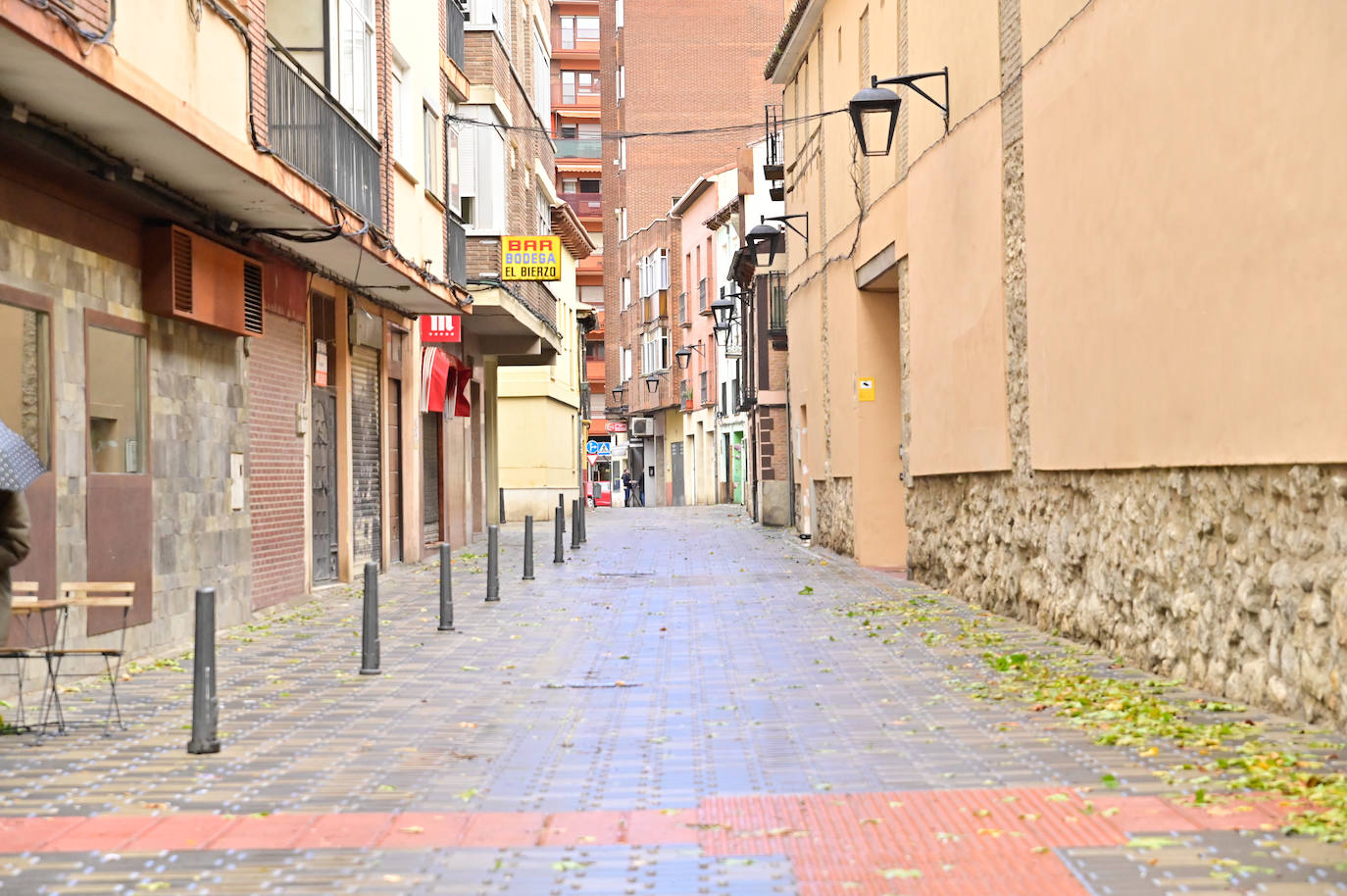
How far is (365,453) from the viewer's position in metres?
21.7

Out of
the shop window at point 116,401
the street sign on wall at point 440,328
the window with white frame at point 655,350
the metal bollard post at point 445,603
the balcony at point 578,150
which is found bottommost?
the metal bollard post at point 445,603

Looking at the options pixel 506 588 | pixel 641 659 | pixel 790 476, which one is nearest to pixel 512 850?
pixel 641 659

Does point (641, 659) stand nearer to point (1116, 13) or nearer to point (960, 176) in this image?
point (1116, 13)

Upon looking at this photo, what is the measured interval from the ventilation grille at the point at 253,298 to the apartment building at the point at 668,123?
48.5 metres

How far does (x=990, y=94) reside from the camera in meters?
15.1

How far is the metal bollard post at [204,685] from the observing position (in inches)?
317

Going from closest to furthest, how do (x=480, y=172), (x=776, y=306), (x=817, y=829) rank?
1. (x=817, y=829)
2. (x=480, y=172)
3. (x=776, y=306)

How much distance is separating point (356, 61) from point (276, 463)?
16.2ft

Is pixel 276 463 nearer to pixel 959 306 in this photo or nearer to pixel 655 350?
pixel 959 306

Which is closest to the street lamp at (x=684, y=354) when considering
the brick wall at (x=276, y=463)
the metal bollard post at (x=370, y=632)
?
the brick wall at (x=276, y=463)

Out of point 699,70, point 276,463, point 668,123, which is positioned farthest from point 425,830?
point 699,70

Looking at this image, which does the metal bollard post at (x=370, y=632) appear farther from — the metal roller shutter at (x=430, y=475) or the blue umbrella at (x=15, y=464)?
the metal roller shutter at (x=430, y=475)

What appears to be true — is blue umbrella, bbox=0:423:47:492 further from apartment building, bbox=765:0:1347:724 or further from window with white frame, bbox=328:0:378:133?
window with white frame, bbox=328:0:378:133

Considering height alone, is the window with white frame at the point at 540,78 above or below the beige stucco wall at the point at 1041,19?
above
